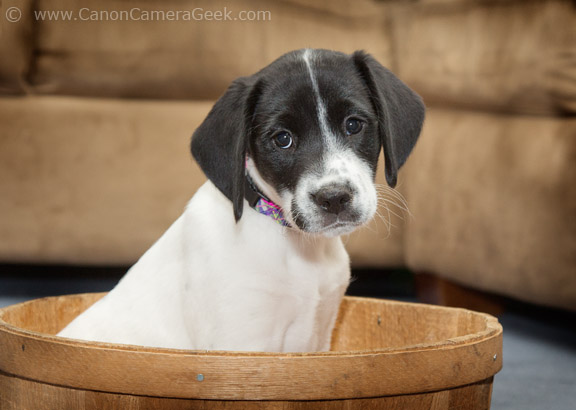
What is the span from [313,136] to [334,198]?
0.59 feet

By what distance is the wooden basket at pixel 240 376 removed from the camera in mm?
1349

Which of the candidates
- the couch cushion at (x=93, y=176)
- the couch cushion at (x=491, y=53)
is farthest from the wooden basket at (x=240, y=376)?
the couch cushion at (x=93, y=176)

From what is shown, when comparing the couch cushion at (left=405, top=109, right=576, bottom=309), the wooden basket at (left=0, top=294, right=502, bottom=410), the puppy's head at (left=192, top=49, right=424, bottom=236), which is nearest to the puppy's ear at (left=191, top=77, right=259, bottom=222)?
the puppy's head at (left=192, top=49, right=424, bottom=236)

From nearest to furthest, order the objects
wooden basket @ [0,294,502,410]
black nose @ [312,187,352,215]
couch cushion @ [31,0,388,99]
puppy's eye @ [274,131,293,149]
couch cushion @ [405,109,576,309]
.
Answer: wooden basket @ [0,294,502,410], black nose @ [312,187,352,215], puppy's eye @ [274,131,293,149], couch cushion @ [405,109,576,309], couch cushion @ [31,0,388,99]

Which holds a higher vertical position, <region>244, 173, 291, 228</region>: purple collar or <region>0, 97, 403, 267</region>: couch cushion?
<region>244, 173, 291, 228</region>: purple collar

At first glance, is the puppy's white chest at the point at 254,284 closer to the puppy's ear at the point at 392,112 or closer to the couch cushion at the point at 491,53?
the puppy's ear at the point at 392,112

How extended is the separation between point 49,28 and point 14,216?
3.01ft

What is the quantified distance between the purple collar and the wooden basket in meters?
0.46

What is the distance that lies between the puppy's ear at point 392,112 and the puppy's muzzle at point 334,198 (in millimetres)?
215

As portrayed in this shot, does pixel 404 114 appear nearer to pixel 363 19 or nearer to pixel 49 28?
pixel 363 19

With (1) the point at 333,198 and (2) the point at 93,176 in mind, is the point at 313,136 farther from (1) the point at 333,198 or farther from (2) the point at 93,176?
(2) the point at 93,176

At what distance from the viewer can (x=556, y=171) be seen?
2.65m

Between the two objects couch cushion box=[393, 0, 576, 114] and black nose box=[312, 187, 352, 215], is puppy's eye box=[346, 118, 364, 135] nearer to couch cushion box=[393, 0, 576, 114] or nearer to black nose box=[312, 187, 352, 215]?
black nose box=[312, 187, 352, 215]

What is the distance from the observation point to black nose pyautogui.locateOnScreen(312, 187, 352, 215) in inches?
62.5
